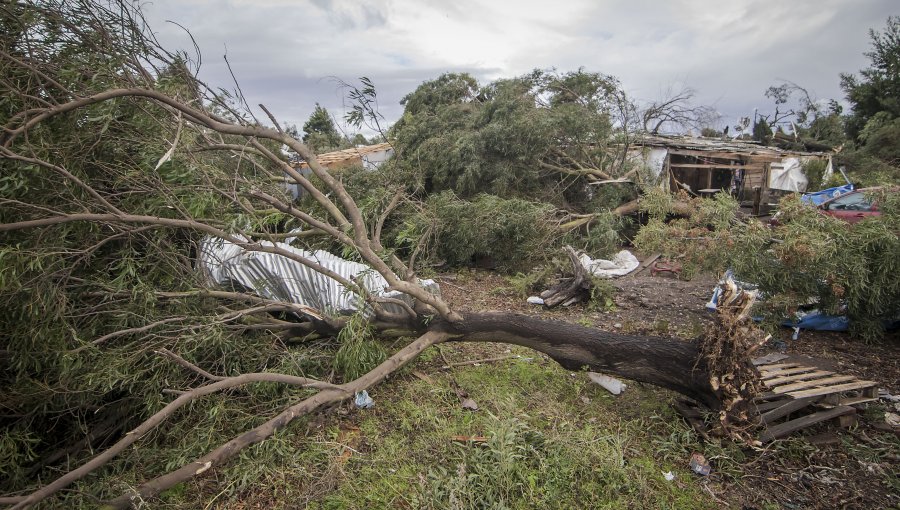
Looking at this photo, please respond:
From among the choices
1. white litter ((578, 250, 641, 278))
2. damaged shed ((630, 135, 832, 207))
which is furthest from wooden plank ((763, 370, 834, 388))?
Answer: damaged shed ((630, 135, 832, 207))

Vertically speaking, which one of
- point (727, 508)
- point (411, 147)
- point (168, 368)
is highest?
point (411, 147)

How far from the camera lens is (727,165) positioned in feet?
37.4

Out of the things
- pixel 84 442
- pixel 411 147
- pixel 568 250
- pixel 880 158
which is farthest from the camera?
pixel 880 158

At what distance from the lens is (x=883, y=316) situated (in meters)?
4.28

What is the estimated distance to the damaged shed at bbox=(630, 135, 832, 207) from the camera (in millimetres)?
10680

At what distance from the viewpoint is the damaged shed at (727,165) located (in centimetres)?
1068

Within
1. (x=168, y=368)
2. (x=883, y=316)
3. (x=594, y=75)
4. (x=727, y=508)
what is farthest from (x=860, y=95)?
(x=168, y=368)

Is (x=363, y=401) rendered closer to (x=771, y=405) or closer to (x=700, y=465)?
(x=700, y=465)

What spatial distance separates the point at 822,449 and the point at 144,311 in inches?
186

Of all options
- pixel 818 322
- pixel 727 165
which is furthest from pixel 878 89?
pixel 818 322

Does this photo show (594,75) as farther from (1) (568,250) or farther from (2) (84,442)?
(2) (84,442)

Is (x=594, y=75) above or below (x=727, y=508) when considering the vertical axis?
above

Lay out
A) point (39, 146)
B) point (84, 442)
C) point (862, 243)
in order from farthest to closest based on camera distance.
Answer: point (862, 243), point (84, 442), point (39, 146)

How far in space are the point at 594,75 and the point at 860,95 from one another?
1362cm
